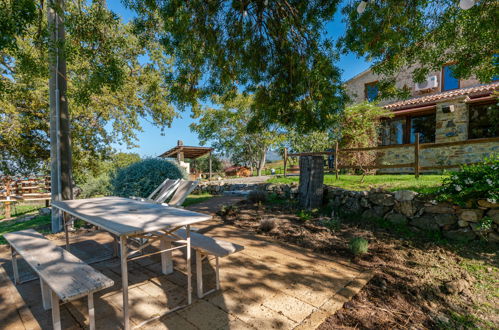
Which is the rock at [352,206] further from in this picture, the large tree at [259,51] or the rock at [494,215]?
the rock at [494,215]

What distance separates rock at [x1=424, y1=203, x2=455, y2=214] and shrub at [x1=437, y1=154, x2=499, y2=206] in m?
0.15

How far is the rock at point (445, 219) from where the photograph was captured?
3.94 m

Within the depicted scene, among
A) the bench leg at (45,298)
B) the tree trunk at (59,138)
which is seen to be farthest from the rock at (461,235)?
the tree trunk at (59,138)

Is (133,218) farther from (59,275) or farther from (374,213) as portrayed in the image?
(374,213)

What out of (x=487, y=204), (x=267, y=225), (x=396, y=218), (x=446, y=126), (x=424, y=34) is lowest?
(x=267, y=225)

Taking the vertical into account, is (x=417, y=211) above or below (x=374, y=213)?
above

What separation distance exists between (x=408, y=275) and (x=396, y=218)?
5.97ft

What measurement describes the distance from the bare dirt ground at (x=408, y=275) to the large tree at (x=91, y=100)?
4.94 m

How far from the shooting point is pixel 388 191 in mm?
4805

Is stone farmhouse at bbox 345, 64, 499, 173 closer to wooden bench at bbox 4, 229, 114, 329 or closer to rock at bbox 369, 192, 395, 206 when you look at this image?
rock at bbox 369, 192, 395, 206

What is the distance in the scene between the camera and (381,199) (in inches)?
187

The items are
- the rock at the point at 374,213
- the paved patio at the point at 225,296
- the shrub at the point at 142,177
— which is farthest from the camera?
the shrub at the point at 142,177

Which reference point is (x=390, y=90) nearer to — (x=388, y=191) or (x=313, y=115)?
(x=313, y=115)

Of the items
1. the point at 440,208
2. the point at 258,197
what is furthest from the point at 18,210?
the point at 440,208
